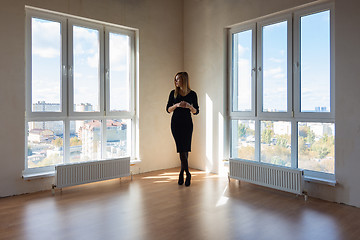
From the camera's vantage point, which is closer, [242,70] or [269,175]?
[269,175]

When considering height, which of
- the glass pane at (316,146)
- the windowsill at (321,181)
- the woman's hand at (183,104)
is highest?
the woman's hand at (183,104)

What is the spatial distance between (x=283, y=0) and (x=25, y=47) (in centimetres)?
360

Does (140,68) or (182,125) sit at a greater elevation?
(140,68)

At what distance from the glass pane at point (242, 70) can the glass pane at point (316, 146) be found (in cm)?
99

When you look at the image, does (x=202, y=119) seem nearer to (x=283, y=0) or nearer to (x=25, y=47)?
(x=283, y=0)

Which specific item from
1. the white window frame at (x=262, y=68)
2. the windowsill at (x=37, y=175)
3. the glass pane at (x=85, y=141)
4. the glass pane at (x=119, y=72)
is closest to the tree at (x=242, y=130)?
the white window frame at (x=262, y=68)

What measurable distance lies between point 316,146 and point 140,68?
3062 mm

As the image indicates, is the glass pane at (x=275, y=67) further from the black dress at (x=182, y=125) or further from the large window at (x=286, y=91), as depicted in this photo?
the black dress at (x=182, y=125)

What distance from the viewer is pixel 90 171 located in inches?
166

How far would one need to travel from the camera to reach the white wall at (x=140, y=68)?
3.74 m

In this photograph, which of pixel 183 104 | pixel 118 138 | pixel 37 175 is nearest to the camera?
pixel 37 175

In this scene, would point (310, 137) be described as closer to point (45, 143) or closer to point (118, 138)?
point (118, 138)

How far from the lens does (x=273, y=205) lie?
A: 134 inches

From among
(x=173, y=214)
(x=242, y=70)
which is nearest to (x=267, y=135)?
(x=242, y=70)
